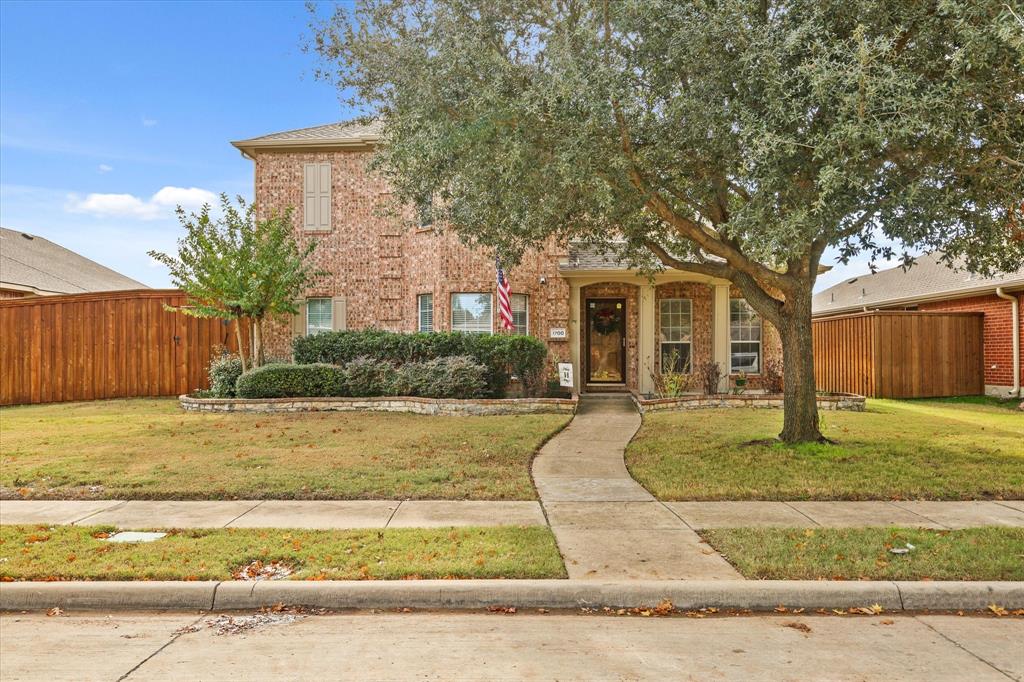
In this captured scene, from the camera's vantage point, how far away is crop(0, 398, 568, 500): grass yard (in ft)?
24.1

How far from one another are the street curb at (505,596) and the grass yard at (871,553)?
189 millimetres

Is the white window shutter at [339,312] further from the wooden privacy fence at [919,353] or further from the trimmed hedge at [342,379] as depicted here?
the wooden privacy fence at [919,353]

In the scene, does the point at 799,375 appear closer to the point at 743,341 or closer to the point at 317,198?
the point at 743,341

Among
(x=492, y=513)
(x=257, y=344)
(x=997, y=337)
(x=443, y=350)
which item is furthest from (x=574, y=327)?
(x=997, y=337)

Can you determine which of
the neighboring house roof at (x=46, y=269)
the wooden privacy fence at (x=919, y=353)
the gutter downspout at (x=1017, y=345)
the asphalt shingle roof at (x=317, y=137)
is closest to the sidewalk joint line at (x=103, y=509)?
the asphalt shingle roof at (x=317, y=137)

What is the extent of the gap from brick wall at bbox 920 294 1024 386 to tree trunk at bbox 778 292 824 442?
1026 cm

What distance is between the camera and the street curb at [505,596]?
4.33 m

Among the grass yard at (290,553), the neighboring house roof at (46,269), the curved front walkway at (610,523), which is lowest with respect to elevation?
the curved front walkway at (610,523)

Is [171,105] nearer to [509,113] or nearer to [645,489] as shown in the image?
[509,113]

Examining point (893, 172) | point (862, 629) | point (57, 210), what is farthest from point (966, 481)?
point (57, 210)

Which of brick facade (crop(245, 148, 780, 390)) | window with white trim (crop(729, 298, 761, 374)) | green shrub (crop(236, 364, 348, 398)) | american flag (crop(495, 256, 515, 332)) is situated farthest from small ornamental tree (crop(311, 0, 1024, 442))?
window with white trim (crop(729, 298, 761, 374))

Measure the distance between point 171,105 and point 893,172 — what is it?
1494 cm

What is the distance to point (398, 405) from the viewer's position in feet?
45.0

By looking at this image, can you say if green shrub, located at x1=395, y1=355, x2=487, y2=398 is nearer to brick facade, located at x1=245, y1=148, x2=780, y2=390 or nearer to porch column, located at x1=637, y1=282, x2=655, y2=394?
brick facade, located at x1=245, y1=148, x2=780, y2=390
